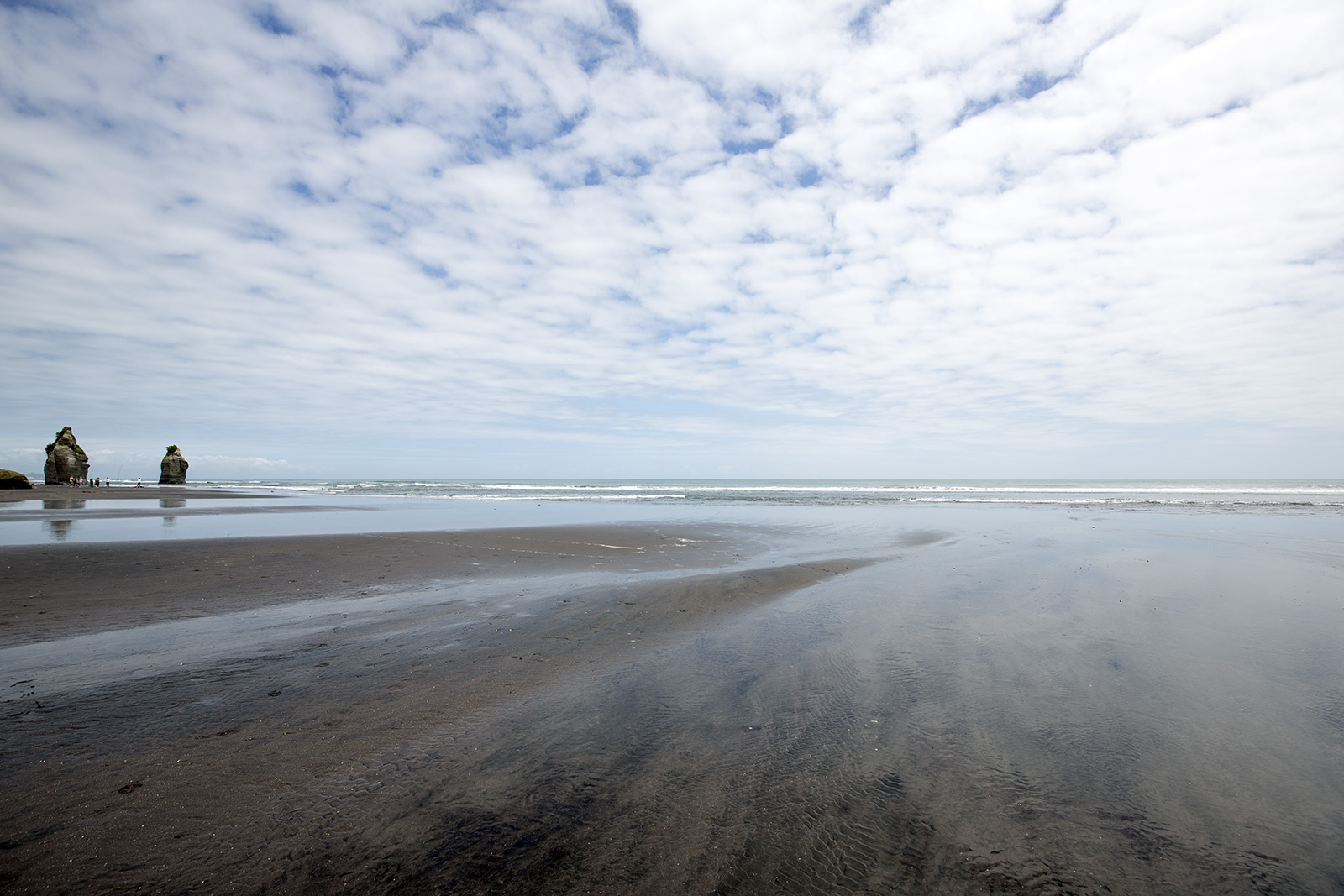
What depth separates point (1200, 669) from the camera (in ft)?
18.0

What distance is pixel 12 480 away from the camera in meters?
44.1

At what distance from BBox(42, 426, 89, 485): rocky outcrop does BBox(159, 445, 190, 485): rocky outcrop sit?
35.9 feet

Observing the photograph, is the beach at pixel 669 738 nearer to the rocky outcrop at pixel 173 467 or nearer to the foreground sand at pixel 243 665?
the foreground sand at pixel 243 665

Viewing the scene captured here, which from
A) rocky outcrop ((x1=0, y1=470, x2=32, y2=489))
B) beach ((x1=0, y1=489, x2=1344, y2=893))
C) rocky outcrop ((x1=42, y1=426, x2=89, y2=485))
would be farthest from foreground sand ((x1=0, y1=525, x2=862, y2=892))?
rocky outcrop ((x1=42, y1=426, x2=89, y2=485))

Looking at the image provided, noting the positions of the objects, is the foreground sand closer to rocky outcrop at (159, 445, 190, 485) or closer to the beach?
the beach

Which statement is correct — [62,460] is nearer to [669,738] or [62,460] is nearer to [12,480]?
[12,480]

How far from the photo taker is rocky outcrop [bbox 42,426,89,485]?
53.2 meters

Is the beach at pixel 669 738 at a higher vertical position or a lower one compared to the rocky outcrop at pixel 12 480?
lower

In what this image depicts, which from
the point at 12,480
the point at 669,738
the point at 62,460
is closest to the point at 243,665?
the point at 669,738

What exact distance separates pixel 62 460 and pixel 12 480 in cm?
1126

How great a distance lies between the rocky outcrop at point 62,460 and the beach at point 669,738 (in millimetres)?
65358

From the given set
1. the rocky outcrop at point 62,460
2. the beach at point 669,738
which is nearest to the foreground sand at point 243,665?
the beach at point 669,738

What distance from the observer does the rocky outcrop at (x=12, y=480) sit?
143 feet

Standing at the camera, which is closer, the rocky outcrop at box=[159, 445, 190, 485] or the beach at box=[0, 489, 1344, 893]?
the beach at box=[0, 489, 1344, 893]
